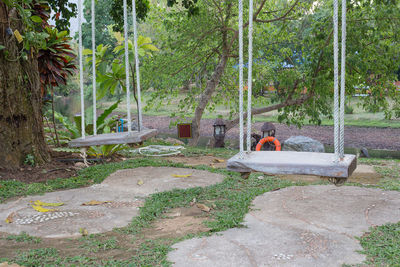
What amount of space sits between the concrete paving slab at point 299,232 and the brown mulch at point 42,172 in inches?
91.8

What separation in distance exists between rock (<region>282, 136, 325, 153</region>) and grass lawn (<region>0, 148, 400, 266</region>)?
14.0 ft

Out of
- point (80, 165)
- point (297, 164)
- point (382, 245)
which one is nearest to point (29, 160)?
point (80, 165)

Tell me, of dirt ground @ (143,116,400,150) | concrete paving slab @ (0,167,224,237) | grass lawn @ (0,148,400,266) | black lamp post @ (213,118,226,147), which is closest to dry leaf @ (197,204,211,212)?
grass lawn @ (0,148,400,266)

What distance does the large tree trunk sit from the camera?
4.54 meters

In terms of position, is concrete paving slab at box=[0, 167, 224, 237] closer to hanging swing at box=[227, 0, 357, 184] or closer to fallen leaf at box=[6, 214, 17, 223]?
fallen leaf at box=[6, 214, 17, 223]

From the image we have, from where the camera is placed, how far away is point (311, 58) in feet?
22.1

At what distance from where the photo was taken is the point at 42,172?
15.4ft

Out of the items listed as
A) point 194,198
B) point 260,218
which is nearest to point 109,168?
point 194,198

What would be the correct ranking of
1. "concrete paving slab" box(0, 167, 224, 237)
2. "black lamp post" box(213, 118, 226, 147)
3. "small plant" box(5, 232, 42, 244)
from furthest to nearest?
"black lamp post" box(213, 118, 226, 147), "concrete paving slab" box(0, 167, 224, 237), "small plant" box(5, 232, 42, 244)

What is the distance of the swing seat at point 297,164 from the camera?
2.38m

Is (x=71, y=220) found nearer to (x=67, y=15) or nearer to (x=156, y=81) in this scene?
(x=67, y=15)

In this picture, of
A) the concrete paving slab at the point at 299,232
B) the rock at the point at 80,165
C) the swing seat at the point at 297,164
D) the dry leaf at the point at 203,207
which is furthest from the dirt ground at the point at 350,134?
the swing seat at the point at 297,164

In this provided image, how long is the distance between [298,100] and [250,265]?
5.95 metres

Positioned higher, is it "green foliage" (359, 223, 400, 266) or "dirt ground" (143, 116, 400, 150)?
"green foliage" (359, 223, 400, 266)
